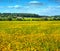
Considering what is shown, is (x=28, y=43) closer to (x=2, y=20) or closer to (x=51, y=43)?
(x=51, y=43)

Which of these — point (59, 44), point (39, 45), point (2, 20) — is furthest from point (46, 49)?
point (2, 20)

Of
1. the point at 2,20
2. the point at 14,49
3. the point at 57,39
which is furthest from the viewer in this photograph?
the point at 2,20

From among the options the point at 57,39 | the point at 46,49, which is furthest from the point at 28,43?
the point at 57,39

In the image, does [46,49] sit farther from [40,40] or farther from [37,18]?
[37,18]

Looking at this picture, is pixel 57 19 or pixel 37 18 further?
pixel 37 18

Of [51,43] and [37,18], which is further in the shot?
[37,18]

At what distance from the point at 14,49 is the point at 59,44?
2305 millimetres

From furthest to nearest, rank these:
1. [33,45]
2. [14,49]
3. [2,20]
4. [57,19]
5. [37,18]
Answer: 1. [37,18]
2. [2,20]
3. [57,19]
4. [33,45]
5. [14,49]

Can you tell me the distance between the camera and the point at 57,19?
23406 mm

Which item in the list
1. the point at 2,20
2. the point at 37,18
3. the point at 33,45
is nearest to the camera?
the point at 33,45

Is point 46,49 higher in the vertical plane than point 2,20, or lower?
higher

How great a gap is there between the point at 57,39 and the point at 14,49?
2.91 m

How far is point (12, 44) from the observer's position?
9938 millimetres

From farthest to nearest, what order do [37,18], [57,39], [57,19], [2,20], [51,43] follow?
[37,18] < [2,20] < [57,19] < [57,39] < [51,43]
